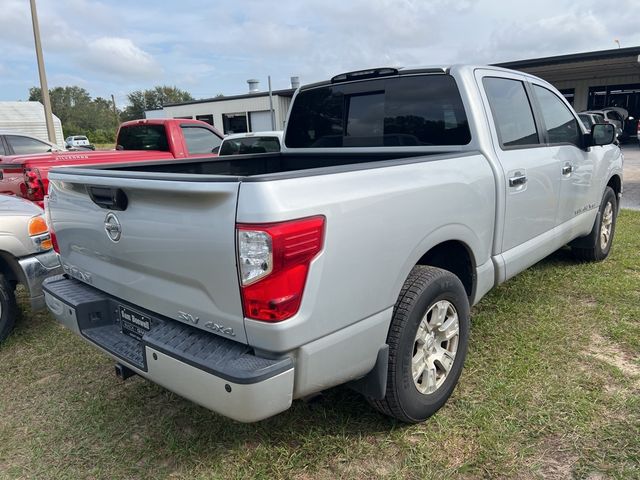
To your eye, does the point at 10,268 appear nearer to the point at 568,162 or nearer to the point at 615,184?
the point at 568,162

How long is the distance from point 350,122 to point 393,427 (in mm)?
2215

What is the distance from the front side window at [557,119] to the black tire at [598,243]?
3.45ft

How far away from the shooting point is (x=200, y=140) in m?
8.41

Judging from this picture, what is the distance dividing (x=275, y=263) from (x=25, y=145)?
37.6 feet

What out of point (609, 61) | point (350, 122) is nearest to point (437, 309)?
point (350, 122)

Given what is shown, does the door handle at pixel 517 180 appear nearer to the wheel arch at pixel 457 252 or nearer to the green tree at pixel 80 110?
the wheel arch at pixel 457 252

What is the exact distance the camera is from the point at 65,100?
90.2 meters

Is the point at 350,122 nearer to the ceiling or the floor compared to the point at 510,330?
nearer to the ceiling

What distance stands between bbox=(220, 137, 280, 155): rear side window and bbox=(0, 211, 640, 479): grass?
5245 millimetres

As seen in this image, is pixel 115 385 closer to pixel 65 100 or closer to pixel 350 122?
pixel 350 122

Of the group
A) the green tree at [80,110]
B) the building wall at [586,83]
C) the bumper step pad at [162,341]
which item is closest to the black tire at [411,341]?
the bumper step pad at [162,341]

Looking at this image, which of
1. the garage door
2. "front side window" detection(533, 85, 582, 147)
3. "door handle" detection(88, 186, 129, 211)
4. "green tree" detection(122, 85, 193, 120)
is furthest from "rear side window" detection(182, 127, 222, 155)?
"green tree" detection(122, 85, 193, 120)

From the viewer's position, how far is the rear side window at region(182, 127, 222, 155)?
26.8ft

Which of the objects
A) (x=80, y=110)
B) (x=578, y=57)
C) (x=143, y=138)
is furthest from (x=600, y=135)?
(x=80, y=110)
